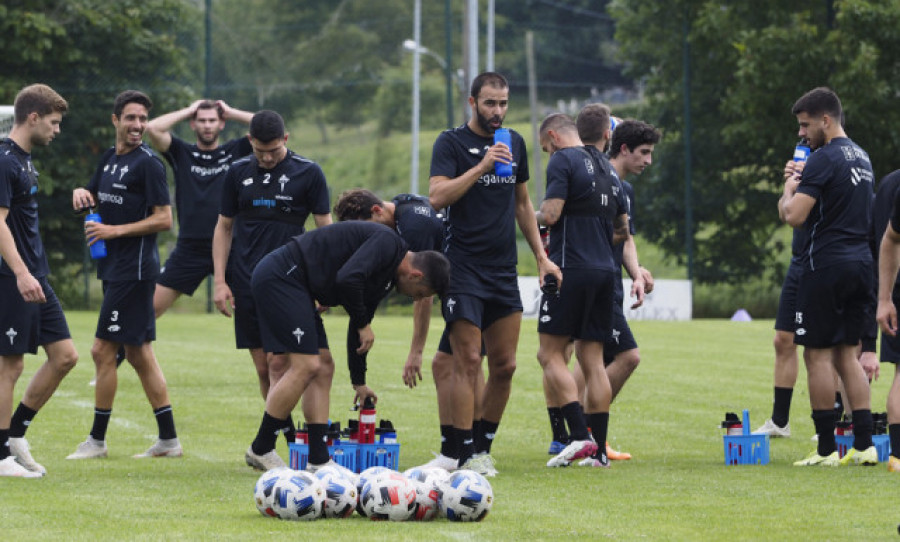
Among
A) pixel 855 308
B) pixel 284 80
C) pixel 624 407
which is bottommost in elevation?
pixel 624 407

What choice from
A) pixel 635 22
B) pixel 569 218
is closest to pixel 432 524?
pixel 569 218

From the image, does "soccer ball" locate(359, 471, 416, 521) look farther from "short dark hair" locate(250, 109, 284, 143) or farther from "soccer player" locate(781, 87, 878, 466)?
"soccer player" locate(781, 87, 878, 466)

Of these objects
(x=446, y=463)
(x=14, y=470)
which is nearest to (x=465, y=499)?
(x=446, y=463)

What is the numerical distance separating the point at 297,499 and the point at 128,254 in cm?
341

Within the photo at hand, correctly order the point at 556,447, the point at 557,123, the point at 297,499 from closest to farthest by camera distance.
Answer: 1. the point at 297,499
2. the point at 557,123
3. the point at 556,447

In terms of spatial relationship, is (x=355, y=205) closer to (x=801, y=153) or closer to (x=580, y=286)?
(x=580, y=286)

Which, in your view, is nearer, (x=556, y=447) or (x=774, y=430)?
(x=556, y=447)

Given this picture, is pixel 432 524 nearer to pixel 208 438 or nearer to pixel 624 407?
pixel 208 438

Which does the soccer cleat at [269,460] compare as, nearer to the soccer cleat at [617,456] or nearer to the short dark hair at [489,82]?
the soccer cleat at [617,456]

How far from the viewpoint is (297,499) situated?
715cm

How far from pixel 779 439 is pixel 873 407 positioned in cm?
241

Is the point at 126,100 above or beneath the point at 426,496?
above

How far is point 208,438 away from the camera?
1100 centimetres

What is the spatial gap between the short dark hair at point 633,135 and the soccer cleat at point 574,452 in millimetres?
2225
